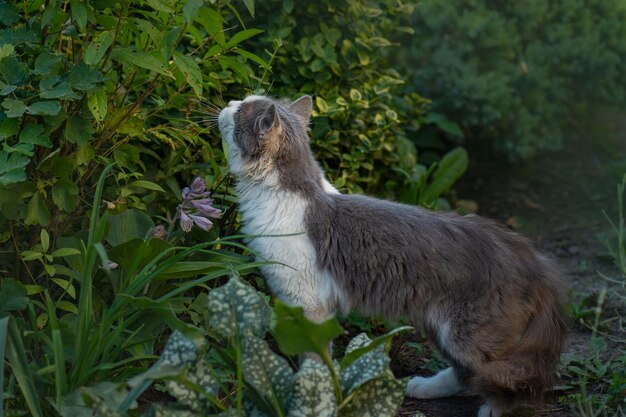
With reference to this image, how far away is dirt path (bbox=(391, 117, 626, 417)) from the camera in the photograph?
227 inches

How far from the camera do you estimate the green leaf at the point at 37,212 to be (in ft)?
11.1

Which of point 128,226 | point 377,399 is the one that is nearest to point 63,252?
point 128,226

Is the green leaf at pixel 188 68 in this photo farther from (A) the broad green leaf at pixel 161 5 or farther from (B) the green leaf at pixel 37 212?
(B) the green leaf at pixel 37 212

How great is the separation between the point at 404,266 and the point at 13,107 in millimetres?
1673

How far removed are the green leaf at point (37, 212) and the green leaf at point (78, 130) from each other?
27 centimetres

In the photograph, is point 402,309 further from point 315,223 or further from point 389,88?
point 389,88

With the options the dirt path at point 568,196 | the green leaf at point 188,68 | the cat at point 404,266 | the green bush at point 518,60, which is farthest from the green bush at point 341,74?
the green leaf at point 188,68

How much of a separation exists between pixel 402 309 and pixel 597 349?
1042 mm

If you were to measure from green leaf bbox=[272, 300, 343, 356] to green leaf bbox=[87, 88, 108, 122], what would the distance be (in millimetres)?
1126

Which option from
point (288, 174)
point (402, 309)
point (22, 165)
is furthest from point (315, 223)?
point (22, 165)

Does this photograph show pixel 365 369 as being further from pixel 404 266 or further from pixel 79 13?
pixel 79 13

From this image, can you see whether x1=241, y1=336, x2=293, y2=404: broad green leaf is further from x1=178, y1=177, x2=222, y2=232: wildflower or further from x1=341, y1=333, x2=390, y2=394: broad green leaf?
x1=178, y1=177, x2=222, y2=232: wildflower

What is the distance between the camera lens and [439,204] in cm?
590

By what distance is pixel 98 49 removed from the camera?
3221 millimetres
